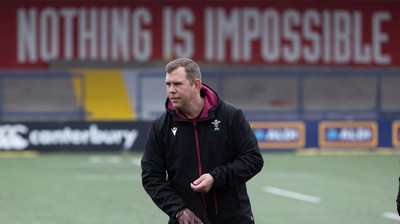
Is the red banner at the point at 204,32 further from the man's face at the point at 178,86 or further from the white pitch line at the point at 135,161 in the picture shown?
the man's face at the point at 178,86

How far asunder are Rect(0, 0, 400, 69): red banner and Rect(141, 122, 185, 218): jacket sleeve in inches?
860

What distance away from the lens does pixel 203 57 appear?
93.8ft

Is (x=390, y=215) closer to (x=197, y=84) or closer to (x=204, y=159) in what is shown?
(x=204, y=159)

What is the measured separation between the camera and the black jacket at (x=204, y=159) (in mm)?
6422

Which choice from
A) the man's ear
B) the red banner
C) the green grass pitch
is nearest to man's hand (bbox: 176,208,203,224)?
the man's ear

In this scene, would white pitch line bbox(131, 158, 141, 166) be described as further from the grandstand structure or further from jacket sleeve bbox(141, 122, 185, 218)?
jacket sleeve bbox(141, 122, 185, 218)

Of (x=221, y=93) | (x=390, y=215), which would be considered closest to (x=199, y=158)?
(x=390, y=215)

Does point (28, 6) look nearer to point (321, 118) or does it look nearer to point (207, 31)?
point (207, 31)

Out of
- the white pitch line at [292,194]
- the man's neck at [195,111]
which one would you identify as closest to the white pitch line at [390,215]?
the white pitch line at [292,194]

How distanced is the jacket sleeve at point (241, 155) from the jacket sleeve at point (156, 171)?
38 centimetres

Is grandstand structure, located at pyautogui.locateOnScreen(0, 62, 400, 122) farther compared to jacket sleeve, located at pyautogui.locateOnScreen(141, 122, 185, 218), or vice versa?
grandstand structure, located at pyautogui.locateOnScreen(0, 62, 400, 122)

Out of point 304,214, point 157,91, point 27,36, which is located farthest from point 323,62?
point 304,214

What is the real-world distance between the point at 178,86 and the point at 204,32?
73.4 ft

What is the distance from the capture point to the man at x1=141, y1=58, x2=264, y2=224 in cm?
637
